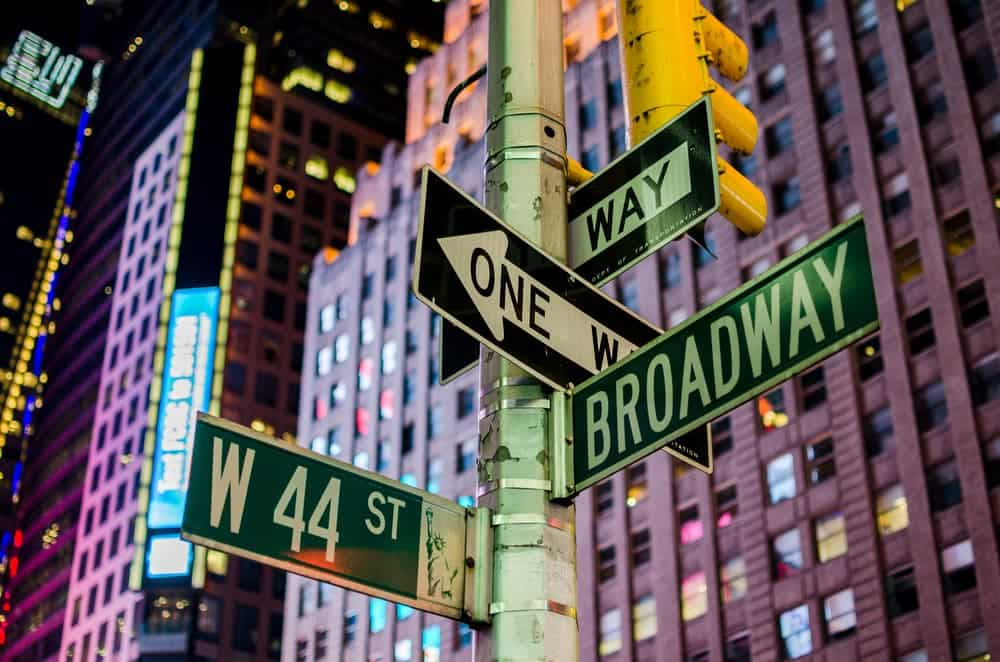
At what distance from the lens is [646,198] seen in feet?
18.8

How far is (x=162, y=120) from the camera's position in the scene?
405 ft

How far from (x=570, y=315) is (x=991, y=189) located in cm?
4567

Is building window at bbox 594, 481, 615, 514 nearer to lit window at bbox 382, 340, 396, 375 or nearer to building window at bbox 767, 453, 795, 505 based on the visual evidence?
building window at bbox 767, 453, 795, 505

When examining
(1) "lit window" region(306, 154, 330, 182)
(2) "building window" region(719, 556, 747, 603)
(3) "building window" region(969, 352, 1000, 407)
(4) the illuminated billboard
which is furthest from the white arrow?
(4) the illuminated billboard

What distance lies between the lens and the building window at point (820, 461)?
49062 millimetres

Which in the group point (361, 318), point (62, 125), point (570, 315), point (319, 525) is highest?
point (62, 125)

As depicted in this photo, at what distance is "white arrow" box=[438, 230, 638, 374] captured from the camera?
5.14 m

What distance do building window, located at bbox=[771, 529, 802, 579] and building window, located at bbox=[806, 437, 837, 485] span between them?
82.5 inches

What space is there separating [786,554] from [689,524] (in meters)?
5.63

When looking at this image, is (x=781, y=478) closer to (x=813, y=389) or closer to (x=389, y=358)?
(x=813, y=389)

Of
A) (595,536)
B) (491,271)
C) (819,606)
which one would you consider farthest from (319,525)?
(595,536)

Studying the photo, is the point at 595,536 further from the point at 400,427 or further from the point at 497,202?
the point at 497,202

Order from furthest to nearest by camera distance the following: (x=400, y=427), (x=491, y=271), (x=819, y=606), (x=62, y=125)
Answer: (x=62, y=125), (x=400, y=427), (x=819, y=606), (x=491, y=271)

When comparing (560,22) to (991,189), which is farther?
(991,189)
